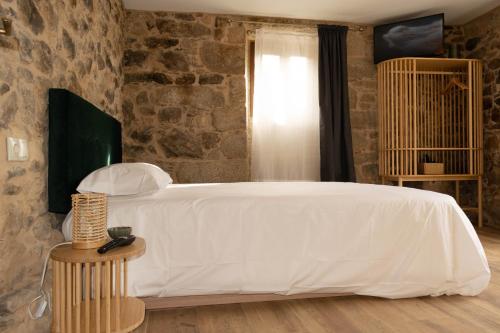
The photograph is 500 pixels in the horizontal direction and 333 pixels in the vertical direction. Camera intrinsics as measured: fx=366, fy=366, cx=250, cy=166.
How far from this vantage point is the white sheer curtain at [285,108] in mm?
4309

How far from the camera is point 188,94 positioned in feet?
13.9

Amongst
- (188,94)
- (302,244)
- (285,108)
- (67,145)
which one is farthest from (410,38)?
(67,145)

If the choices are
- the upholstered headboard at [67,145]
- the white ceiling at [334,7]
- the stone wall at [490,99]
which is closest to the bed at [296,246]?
the upholstered headboard at [67,145]

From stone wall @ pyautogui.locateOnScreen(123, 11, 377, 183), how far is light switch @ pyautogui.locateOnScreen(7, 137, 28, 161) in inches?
102

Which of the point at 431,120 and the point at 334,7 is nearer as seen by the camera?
the point at 334,7

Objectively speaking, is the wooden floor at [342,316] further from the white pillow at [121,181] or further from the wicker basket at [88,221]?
the white pillow at [121,181]

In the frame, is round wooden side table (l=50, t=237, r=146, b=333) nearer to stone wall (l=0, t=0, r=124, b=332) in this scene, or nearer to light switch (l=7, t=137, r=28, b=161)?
stone wall (l=0, t=0, r=124, b=332)

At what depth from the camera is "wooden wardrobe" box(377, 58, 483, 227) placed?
4.34 meters

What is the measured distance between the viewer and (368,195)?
86.0 inches

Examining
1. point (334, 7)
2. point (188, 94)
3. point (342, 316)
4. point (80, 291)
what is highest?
point (334, 7)

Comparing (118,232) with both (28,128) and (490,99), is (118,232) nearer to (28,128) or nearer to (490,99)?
(28,128)

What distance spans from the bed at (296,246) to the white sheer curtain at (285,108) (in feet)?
7.04

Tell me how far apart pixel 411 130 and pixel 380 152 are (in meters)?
0.46

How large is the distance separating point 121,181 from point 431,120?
4132 mm
